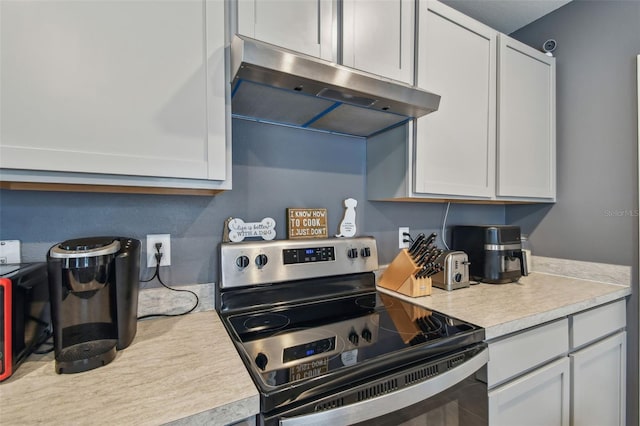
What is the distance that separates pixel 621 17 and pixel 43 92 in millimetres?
2569

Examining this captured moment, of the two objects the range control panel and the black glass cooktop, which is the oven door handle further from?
the range control panel

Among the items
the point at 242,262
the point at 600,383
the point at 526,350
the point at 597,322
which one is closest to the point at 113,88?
the point at 242,262

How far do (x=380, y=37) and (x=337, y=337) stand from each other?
1.14 m

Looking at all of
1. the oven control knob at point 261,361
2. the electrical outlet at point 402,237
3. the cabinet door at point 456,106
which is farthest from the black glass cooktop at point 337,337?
the cabinet door at point 456,106

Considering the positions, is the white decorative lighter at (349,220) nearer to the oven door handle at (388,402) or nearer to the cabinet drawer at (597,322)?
the oven door handle at (388,402)

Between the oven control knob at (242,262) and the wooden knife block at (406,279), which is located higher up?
the oven control knob at (242,262)

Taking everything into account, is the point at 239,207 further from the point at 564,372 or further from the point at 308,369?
the point at 564,372

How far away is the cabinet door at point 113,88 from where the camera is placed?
28.8 inches

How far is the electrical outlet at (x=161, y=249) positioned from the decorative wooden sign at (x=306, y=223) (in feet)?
1.61

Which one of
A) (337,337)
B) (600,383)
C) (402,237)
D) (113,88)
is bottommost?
(600,383)

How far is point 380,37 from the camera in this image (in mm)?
1210

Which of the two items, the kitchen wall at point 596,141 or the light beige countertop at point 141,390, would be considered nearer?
the light beige countertop at point 141,390

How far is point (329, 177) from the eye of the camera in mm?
1526

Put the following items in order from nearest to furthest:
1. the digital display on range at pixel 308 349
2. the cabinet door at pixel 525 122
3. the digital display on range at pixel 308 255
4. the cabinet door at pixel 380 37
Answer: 1. the digital display on range at pixel 308 349
2. the cabinet door at pixel 380 37
3. the digital display on range at pixel 308 255
4. the cabinet door at pixel 525 122
